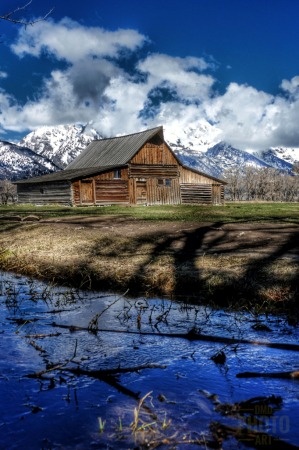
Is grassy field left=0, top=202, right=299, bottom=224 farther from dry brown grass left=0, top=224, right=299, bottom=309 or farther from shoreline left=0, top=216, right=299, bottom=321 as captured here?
dry brown grass left=0, top=224, right=299, bottom=309

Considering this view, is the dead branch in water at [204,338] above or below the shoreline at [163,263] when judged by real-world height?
below

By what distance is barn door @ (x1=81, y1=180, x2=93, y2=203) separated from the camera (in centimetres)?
3247

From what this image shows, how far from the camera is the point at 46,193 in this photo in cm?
3622

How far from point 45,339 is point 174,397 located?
6.24 ft

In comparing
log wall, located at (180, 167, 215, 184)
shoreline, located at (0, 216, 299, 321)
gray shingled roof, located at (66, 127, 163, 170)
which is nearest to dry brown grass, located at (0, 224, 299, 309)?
shoreline, located at (0, 216, 299, 321)

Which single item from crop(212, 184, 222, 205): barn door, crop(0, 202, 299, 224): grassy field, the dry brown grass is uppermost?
crop(212, 184, 222, 205): barn door

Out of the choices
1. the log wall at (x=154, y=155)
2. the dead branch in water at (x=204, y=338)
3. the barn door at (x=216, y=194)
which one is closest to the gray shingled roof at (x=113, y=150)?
the log wall at (x=154, y=155)

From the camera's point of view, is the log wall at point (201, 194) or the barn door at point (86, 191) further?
the log wall at point (201, 194)

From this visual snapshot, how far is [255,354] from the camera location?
3.72 meters

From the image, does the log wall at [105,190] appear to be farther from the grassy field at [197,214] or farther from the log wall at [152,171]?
the grassy field at [197,214]

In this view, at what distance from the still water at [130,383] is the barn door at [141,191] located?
3003 centimetres

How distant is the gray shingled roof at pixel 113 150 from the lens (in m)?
35.7

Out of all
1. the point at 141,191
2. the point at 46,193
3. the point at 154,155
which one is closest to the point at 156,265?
the point at 141,191

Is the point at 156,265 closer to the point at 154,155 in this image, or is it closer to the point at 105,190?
the point at 105,190
